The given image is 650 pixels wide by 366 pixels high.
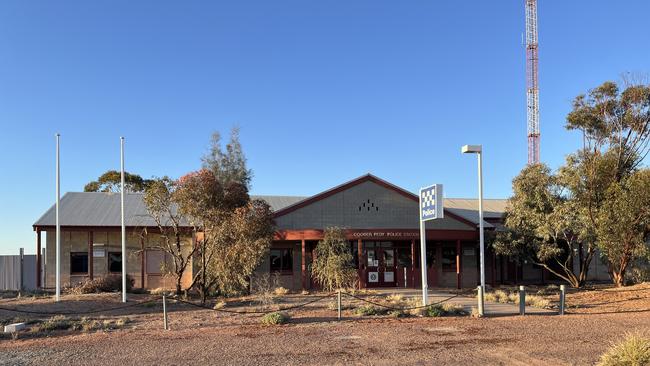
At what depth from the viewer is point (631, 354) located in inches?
304

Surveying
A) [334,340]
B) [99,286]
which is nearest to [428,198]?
[334,340]

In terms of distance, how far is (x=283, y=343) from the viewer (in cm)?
1161

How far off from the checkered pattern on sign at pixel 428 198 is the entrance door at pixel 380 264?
27.6 ft

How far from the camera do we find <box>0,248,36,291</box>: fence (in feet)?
89.2

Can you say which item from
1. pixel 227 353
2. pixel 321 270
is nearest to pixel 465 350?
pixel 227 353

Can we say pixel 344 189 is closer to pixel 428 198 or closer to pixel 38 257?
pixel 428 198

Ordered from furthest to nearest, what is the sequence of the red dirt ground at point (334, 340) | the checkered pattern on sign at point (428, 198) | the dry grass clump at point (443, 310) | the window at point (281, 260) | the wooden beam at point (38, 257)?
the wooden beam at point (38, 257)
the window at point (281, 260)
the checkered pattern on sign at point (428, 198)
the dry grass clump at point (443, 310)
the red dirt ground at point (334, 340)

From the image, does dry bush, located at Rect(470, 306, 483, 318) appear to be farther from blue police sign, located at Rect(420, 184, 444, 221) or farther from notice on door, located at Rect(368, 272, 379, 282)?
notice on door, located at Rect(368, 272, 379, 282)

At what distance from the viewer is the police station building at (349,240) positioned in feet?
83.1

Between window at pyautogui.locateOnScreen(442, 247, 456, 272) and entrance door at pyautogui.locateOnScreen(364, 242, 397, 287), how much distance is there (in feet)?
9.32

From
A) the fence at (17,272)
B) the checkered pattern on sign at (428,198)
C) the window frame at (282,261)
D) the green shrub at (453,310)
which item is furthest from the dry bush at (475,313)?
the fence at (17,272)

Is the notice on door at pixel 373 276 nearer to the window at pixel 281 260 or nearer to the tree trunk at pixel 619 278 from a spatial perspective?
the window at pixel 281 260

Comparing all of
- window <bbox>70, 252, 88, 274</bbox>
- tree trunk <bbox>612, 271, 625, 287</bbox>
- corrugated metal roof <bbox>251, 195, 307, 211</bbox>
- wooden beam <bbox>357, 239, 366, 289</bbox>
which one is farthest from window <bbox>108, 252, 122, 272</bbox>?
tree trunk <bbox>612, 271, 625, 287</bbox>

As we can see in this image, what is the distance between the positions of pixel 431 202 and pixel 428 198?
→ 255 mm
